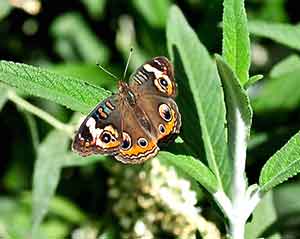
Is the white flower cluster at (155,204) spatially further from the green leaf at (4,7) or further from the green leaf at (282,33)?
the green leaf at (4,7)

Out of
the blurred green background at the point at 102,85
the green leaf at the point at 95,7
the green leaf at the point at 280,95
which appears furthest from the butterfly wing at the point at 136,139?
the green leaf at the point at 95,7

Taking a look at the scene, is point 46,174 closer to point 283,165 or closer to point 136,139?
point 136,139

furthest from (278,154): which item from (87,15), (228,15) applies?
(87,15)

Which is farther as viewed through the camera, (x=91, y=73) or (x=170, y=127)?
(x=91, y=73)

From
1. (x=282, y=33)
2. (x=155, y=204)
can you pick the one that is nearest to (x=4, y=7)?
(x=155, y=204)

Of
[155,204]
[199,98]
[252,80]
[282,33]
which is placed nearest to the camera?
[252,80]

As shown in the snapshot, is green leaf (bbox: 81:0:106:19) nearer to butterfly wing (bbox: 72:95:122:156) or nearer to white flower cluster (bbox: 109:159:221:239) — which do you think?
white flower cluster (bbox: 109:159:221:239)
